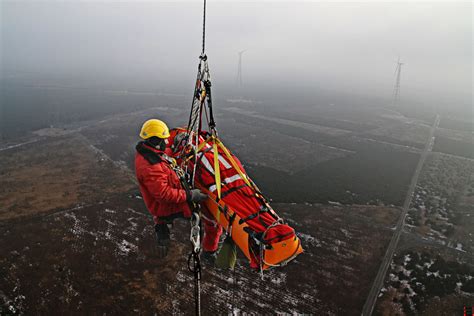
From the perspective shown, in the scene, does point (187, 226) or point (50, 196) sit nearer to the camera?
point (187, 226)

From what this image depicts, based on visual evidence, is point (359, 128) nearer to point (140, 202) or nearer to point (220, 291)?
point (140, 202)

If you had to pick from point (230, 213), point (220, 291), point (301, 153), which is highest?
point (230, 213)

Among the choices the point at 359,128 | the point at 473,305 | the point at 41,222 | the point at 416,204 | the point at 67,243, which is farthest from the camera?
the point at 359,128

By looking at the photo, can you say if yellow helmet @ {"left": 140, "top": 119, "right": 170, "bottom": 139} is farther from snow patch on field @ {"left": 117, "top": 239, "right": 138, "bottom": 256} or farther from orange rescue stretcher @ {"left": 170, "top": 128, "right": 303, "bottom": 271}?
snow patch on field @ {"left": 117, "top": 239, "right": 138, "bottom": 256}

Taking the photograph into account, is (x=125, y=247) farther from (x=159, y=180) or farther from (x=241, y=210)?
(x=241, y=210)

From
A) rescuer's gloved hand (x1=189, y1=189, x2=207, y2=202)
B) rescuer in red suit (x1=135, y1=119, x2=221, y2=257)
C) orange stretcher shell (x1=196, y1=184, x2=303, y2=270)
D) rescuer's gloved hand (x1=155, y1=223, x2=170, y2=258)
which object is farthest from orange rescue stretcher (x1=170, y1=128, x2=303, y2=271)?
rescuer's gloved hand (x1=155, y1=223, x2=170, y2=258)

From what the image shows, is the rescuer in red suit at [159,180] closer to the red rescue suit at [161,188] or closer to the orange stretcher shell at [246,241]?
the red rescue suit at [161,188]

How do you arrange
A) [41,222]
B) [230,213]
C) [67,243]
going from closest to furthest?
[230,213]
[67,243]
[41,222]

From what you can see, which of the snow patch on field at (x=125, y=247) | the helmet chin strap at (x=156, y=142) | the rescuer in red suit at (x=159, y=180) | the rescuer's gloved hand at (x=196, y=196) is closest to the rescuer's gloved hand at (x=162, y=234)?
the rescuer in red suit at (x=159, y=180)

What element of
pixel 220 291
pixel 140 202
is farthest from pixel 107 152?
pixel 220 291
